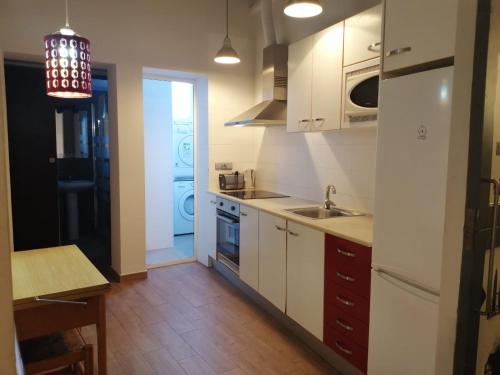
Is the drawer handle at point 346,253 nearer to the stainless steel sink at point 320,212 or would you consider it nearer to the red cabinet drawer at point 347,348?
the red cabinet drawer at point 347,348

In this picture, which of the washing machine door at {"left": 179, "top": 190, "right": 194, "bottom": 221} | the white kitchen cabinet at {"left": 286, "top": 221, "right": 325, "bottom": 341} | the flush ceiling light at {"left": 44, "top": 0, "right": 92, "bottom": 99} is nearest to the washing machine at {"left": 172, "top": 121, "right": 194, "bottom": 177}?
the washing machine door at {"left": 179, "top": 190, "right": 194, "bottom": 221}

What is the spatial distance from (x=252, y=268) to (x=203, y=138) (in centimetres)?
165

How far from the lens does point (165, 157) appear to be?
4.80 m

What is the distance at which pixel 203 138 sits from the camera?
4234 millimetres

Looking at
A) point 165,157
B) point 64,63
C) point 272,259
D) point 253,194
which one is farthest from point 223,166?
point 64,63

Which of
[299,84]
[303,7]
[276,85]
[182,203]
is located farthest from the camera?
[182,203]

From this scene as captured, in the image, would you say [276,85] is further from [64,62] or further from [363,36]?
[64,62]

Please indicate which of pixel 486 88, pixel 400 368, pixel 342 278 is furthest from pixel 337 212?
pixel 486 88

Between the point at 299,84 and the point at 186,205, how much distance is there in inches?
114

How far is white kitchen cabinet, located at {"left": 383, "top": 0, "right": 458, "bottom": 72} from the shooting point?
1.55m

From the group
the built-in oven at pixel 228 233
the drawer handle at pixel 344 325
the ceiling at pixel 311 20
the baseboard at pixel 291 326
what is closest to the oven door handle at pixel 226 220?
the built-in oven at pixel 228 233

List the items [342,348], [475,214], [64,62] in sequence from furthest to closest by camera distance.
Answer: [342,348] → [64,62] → [475,214]

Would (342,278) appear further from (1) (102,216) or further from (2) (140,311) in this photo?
(1) (102,216)

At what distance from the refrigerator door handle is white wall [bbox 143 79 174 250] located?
3413 mm
